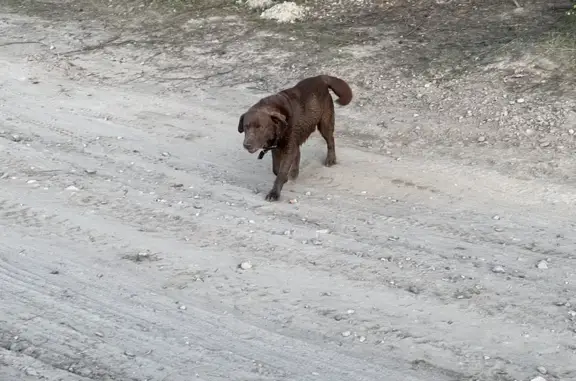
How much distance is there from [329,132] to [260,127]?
1.18 metres

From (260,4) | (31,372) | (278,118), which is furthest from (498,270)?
(260,4)

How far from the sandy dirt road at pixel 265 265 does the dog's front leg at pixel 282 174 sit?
147 mm

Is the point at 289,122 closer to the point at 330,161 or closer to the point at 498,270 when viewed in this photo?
the point at 330,161

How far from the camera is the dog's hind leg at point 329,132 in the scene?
745 centimetres

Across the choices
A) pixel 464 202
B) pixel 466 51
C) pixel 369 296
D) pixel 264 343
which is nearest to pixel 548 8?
pixel 466 51

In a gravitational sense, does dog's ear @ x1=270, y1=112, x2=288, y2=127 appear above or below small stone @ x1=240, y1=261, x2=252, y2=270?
above

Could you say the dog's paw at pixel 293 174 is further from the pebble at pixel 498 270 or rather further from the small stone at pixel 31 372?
the small stone at pixel 31 372

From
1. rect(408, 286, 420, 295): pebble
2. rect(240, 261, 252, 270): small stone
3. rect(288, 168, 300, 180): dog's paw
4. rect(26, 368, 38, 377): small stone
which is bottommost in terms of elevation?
rect(288, 168, 300, 180): dog's paw

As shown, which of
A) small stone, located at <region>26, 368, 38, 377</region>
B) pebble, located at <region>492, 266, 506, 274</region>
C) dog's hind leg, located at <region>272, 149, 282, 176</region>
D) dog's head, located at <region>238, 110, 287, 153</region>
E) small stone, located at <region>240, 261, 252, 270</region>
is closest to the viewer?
small stone, located at <region>26, 368, 38, 377</region>

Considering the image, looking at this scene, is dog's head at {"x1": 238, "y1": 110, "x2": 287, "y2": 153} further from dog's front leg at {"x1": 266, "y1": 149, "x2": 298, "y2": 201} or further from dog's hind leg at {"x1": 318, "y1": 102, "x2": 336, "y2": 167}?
dog's hind leg at {"x1": 318, "y1": 102, "x2": 336, "y2": 167}

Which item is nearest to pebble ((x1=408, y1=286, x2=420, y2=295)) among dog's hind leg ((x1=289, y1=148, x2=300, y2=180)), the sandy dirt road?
the sandy dirt road

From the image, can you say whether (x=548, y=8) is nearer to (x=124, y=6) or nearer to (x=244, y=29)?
(x=244, y=29)

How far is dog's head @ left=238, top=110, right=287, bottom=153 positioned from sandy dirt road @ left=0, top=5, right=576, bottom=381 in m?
0.53

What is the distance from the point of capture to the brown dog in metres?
Answer: 6.54
